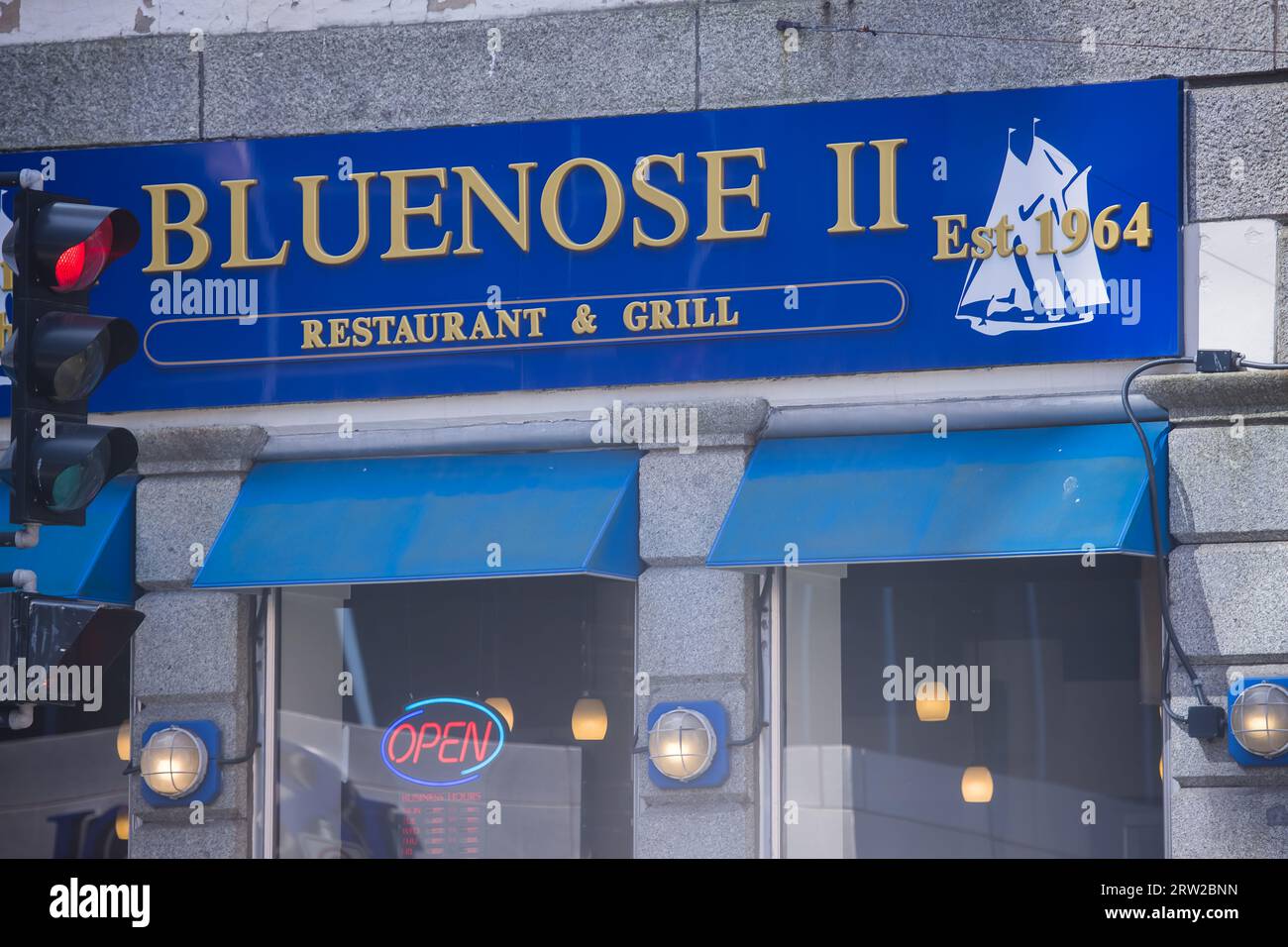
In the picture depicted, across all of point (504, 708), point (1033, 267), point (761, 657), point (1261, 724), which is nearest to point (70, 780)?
point (504, 708)

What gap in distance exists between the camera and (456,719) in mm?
12898

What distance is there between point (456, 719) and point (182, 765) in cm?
170

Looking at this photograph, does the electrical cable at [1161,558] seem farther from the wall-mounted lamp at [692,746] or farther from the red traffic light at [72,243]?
the red traffic light at [72,243]

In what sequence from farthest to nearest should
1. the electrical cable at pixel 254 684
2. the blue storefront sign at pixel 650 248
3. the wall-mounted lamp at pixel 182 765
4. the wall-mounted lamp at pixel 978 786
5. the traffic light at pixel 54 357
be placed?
the electrical cable at pixel 254 684, the wall-mounted lamp at pixel 182 765, the blue storefront sign at pixel 650 248, the wall-mounted lamp at pixel 978 786, the traffic light at pixel 54 357

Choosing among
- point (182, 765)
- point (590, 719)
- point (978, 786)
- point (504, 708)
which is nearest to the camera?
point (978, 786)

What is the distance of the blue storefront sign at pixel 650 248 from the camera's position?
12.2 meters

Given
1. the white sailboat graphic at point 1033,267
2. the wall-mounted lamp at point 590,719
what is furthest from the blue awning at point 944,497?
the wall-mounted lamp at point 590,719

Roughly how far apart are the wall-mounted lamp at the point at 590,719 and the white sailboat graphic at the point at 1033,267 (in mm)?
3143

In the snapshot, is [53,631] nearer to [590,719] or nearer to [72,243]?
[72,243]

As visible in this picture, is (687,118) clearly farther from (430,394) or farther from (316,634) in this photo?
(316,634)

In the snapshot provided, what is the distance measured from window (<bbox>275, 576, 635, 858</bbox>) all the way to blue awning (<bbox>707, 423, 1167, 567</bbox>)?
1.10m

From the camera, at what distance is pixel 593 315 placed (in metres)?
12.9

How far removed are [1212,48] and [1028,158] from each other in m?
1.19

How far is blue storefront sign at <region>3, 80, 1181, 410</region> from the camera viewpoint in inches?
480
